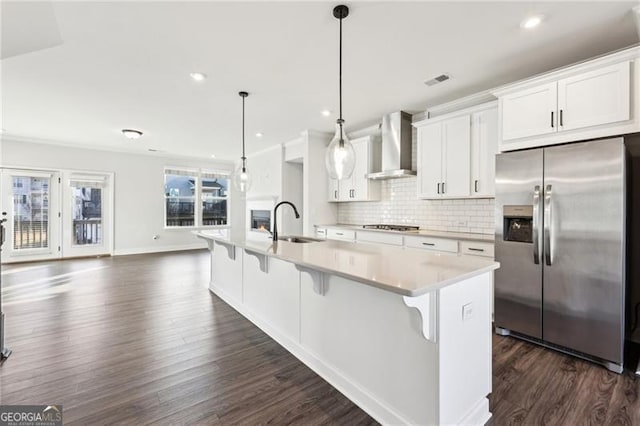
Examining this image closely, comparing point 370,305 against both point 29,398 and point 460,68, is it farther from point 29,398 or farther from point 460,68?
point 460,68

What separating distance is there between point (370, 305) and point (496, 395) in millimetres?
1048

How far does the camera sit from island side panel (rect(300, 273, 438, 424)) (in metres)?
1.51

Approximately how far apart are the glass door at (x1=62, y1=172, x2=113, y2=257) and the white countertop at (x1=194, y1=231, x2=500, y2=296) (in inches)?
263

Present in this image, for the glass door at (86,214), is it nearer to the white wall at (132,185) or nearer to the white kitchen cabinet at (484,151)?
the white wall at (132,185)

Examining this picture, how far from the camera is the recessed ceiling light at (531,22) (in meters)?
2.07

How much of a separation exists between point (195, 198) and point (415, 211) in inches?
248

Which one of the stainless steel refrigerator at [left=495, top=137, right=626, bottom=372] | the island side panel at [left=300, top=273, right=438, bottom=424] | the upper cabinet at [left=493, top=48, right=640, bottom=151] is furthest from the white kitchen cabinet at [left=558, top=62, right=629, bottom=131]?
the island side panel at [left=300, top=273, right=438, bottom=424]

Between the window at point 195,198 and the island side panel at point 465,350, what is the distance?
7.95m

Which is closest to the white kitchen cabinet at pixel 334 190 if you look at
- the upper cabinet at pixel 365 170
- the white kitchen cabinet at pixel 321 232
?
the upper cabinet at pixel 365 170

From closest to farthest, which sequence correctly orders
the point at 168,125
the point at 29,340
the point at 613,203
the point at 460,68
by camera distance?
the point at 613,203
the point at 29,340
the point at 460,68
the point at 168,125

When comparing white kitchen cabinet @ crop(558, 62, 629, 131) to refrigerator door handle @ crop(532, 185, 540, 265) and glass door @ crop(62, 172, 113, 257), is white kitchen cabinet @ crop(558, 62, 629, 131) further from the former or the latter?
glass door @ crop(62, 172, 113, 257)

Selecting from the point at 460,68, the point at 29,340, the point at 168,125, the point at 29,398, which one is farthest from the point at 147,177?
the point at 460,68

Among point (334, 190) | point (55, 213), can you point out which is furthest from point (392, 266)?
point (55, 213)

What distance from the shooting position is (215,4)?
1.96 meters
